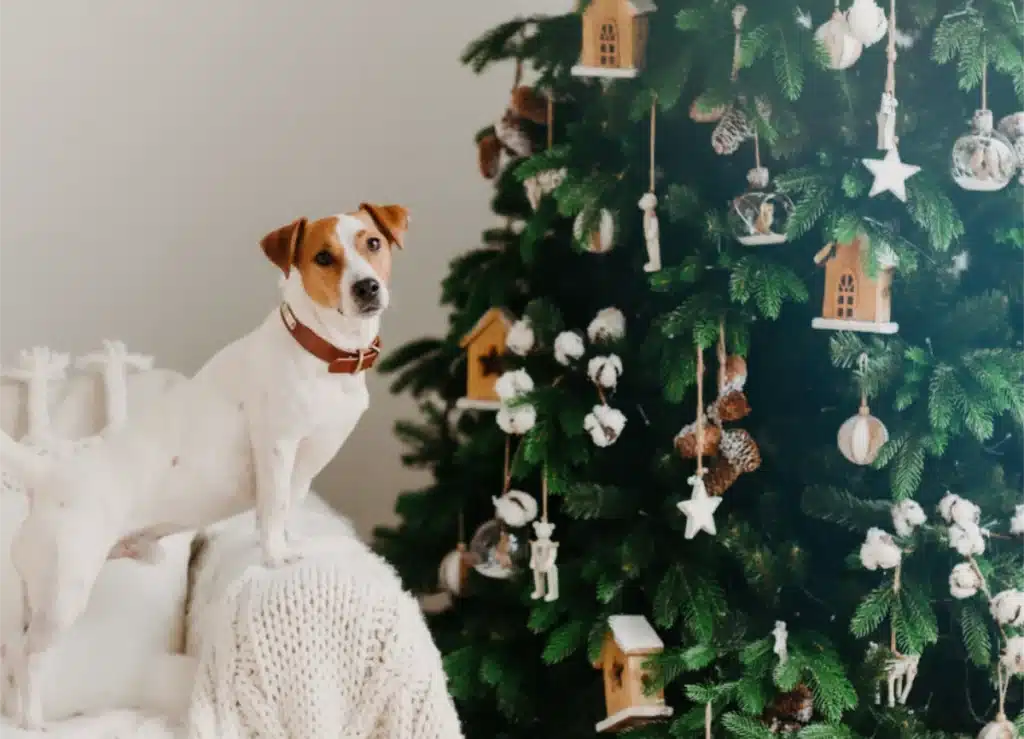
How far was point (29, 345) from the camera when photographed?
2.26 metres

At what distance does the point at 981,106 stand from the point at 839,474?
1.87 ft

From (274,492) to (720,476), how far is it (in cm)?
66

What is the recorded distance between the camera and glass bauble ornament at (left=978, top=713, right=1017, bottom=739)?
1.49m

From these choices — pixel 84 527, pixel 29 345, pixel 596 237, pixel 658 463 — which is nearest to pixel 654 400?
pixel 658 463

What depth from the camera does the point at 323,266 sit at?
125 cm

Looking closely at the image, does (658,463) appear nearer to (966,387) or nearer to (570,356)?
(570,356)

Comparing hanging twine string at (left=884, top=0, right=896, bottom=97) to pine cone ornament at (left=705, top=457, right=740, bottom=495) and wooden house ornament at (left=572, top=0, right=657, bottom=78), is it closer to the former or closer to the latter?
wooden house ornament at (left=572, top=0, right=657, bottom=78)

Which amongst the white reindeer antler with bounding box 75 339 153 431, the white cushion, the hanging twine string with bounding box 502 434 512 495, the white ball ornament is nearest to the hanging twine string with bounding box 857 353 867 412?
the white ball ornament

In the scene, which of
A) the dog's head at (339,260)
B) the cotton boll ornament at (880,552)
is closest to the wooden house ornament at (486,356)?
the dog's head at (339,260)

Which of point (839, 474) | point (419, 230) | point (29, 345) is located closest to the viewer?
point (839, 474)

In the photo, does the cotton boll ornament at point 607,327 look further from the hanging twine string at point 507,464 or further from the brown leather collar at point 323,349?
the brown leather collar at point 323,349

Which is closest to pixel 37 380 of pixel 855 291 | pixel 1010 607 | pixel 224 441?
pixel 224 441

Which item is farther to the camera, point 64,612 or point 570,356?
point 570,356

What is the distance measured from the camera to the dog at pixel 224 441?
1.26m
